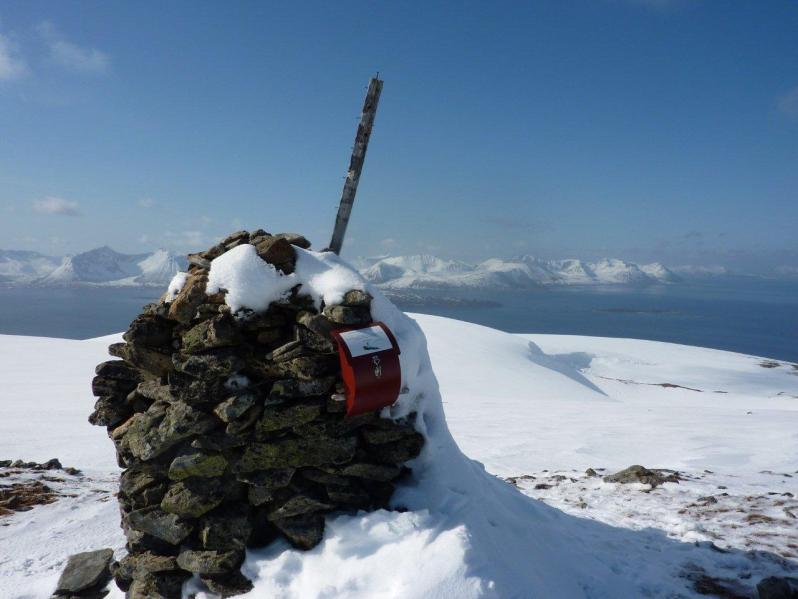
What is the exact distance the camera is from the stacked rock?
4977 millimetres

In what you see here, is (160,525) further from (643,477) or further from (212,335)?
(643,477)

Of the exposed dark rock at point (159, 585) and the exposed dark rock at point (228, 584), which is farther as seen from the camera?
the exposed dark rock at point (159, 585)

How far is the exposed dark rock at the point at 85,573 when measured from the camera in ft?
19.3

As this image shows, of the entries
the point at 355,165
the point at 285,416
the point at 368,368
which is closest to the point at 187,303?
the point at 285,416

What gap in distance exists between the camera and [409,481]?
5520 millimetres

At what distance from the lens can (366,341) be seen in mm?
5023

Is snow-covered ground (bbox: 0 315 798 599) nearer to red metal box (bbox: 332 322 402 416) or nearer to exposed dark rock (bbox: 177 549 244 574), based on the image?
exposed dark rock (bbox: 177 549 244 574)

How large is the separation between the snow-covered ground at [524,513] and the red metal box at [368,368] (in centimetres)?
51

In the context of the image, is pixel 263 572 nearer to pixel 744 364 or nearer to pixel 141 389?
pixel 141 389

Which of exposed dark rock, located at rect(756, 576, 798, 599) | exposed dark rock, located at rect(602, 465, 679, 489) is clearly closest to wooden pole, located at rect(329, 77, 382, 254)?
exposed dark rock, located at rect(756, 576, 798, 599)

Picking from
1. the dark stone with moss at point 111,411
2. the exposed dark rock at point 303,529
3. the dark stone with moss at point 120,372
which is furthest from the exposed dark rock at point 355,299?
the dark stone with moss at point 111,411

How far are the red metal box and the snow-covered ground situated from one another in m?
0.51

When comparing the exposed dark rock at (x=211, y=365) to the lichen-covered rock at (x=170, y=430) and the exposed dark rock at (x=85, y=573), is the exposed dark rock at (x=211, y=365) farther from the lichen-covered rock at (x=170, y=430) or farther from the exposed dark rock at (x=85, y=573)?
the exposed dark rock at (x=85, y=573)

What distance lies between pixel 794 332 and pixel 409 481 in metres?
168
